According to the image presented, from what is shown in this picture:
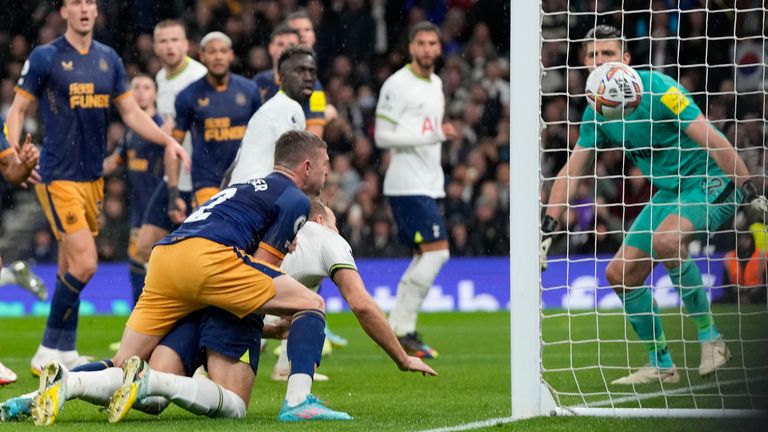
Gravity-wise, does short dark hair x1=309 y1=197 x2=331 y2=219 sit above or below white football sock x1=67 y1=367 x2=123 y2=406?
above

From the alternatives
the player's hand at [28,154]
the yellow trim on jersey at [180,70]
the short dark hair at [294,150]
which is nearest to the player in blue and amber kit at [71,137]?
the yellow trim on jersey at [180,70]

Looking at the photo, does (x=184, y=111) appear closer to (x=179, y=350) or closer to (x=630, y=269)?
(x=630, y=269)

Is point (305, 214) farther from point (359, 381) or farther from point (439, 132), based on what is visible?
point (439, 132)

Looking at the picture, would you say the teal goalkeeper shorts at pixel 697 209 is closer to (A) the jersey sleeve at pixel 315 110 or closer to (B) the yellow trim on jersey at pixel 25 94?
(A) the jersey sleeve at pixel 315 110

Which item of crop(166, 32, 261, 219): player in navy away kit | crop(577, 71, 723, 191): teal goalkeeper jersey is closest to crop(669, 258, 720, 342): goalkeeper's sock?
crop(577, 71, 723, 191): teal goalkeeper jersey

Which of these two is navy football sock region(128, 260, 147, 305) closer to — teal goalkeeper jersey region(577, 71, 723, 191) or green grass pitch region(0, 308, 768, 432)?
green grass pitch region(0, 308, 768, 432)

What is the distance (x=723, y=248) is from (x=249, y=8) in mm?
9205

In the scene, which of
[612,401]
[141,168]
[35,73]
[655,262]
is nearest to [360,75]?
[141,168]

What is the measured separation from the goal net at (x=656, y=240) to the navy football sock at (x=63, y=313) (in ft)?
10.7

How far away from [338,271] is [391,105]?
490cm

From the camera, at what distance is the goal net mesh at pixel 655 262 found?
6.65 metres

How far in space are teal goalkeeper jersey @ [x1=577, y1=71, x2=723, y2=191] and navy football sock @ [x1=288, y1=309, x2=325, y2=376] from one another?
2.37 m

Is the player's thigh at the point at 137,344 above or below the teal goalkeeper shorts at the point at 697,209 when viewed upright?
below

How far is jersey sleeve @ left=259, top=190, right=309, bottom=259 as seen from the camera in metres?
5.81
